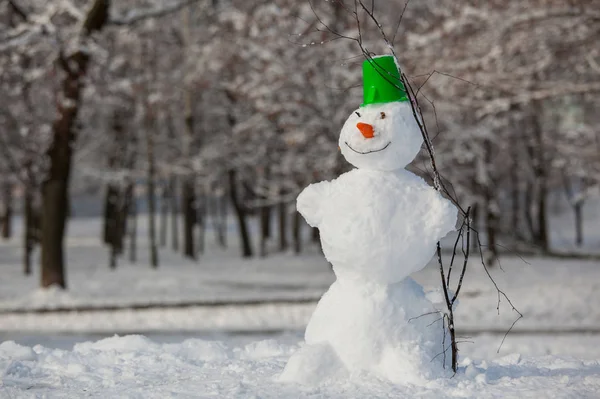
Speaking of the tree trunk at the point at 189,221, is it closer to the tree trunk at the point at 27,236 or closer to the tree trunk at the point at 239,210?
the tree trunk at the point at 239,210

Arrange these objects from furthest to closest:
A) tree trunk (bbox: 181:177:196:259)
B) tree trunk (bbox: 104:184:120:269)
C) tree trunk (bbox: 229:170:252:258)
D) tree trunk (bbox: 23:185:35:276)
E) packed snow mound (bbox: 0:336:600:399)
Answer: tree trunk (bbox: 104:184:120:269)
tree trunk (bbox: 181:177:196:259)
tree trunk (bbox: 229:170:252:258)
tree trunk (bbox: 23:185:35:276)
packed snow mound (bbox: 0:336:600:399)

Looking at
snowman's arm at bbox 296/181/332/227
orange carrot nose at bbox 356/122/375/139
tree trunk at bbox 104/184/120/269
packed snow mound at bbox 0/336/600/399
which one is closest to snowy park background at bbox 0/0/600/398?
packed snow mound at bbox 0/336/600/399

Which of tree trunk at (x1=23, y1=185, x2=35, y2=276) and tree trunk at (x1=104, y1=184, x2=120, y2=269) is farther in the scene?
tree trunk at (x1=104, y1=184, x2=120, y2=269)

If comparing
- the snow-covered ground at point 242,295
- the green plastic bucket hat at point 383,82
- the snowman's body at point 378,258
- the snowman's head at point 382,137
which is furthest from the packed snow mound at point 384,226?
the snow-covered ground at point 242,295

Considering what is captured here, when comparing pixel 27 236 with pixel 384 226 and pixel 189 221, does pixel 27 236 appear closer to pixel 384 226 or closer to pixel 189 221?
pixel 189 221

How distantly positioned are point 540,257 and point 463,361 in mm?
18341

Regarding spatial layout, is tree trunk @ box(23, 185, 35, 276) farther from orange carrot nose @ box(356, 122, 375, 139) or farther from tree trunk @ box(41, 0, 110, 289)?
orange carrot nose @ box(356, 122, 375, 139)

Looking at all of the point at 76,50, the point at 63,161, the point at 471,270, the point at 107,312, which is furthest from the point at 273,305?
the point at 471,270

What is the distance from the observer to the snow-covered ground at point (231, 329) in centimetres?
411

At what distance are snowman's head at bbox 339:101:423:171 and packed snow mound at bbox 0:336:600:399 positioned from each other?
139 cm

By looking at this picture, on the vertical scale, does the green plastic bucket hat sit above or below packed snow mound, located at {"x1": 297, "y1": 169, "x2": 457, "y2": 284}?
above

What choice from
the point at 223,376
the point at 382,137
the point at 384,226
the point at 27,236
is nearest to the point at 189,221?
the point at 27,236

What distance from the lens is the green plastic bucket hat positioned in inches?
180

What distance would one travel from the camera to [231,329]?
10.7 meters
